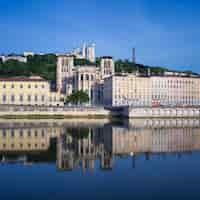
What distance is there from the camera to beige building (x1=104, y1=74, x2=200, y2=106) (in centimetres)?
7575

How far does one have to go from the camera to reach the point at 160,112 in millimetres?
59062

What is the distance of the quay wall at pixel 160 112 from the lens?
189 ft

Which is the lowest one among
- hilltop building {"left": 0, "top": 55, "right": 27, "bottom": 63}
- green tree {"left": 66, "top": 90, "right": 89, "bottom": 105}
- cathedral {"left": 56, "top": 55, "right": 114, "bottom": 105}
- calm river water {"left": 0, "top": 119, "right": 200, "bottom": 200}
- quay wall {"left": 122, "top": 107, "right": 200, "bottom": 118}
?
calm river water {"left": 0, "top": 119, "right": 200, "bottom": 200}

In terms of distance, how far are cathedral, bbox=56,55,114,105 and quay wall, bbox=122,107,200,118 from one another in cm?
2671

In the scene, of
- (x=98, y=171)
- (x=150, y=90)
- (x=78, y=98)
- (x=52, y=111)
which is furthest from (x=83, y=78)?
(x=98, y=171)

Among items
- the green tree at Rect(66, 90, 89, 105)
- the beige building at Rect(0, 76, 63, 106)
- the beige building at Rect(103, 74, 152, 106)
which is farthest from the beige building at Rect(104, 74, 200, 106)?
the beige building at Rect(0, 76, 63, 106)

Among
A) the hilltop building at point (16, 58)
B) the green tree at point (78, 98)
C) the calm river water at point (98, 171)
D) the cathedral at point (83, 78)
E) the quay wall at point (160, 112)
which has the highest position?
the hilltop building at point (16, 58)

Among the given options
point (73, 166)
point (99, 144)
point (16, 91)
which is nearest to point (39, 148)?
point (99, 144)

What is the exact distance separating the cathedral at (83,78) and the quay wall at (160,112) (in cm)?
2671

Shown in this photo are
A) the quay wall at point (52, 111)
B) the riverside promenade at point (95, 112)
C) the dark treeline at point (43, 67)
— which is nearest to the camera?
the quay wall at point (52, 111)

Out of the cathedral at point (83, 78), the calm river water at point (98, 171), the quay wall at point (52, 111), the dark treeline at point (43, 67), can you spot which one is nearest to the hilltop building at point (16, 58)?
the dark treeline at point (43, 67)

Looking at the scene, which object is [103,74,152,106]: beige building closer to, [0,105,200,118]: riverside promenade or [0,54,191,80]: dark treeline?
[0,105,200,118]: riverside promenade

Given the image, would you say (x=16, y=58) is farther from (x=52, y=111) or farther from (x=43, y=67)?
(x=52, y=111)

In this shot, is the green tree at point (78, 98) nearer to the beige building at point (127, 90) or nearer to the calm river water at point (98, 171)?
the beige building at point (127, 90)
